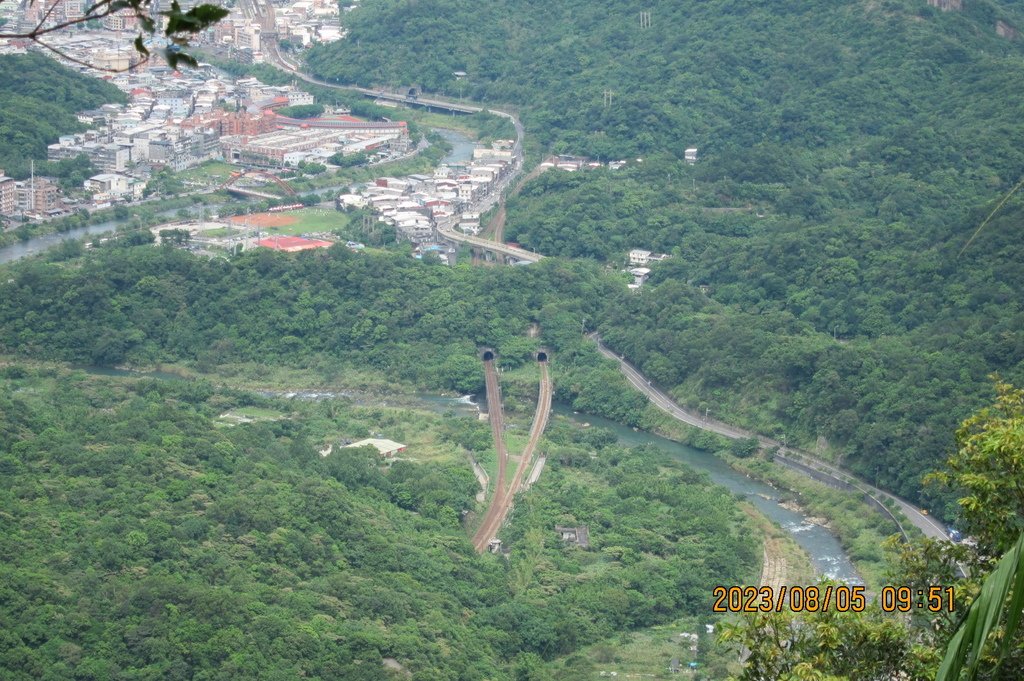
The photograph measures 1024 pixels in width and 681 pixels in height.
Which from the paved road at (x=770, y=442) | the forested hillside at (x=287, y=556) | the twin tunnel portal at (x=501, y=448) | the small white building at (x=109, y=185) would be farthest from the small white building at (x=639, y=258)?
the small white building at (x=109, y=185)

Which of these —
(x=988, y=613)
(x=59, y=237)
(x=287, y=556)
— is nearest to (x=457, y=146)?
(x=59, y=237)

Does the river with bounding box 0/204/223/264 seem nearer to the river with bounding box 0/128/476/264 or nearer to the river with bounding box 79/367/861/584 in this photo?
the river with bounding box 0/128/476/264

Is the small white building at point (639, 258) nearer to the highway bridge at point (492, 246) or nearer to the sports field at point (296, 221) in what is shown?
the highway bridge at point (492, 246)

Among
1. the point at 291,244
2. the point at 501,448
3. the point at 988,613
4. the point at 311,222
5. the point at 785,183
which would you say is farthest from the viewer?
the point at 785,183

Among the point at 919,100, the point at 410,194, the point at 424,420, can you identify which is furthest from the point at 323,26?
the point at 424,420

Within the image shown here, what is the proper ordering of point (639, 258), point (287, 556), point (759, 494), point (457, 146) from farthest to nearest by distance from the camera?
point (457, 146) < point (639, 258) < point (759, 494) < point (287, 556)

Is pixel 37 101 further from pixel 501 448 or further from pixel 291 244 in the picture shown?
pixel 501 448
